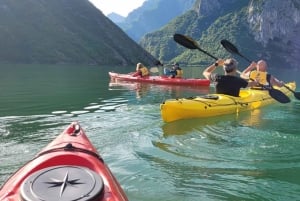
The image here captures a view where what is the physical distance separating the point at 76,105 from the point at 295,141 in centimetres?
870

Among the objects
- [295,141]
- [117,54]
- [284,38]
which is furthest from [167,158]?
[284,38]

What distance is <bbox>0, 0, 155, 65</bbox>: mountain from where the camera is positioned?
87.7 metres

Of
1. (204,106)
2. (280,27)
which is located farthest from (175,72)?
(280,27)

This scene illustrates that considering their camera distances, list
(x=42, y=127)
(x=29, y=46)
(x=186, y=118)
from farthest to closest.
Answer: (x=29, y=46), (x=186, y=118), (x=42, y=127)

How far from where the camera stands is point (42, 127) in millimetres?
10812

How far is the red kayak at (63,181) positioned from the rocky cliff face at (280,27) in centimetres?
15672

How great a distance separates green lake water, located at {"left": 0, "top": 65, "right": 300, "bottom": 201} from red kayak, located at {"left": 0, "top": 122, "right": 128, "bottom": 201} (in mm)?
1617

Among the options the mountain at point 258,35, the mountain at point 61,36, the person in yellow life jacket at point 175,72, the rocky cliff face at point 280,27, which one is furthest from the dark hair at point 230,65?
A: the rocky cliff face at point 280,27

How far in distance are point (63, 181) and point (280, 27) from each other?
165806 millimetres

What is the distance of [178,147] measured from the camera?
8938 mm

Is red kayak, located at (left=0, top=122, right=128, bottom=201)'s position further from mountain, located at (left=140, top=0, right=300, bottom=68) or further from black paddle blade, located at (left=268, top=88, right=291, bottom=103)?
mountain, located at (left=140, top=0, right=300, bottom=68)

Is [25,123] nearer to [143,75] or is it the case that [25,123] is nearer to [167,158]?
[167,158]

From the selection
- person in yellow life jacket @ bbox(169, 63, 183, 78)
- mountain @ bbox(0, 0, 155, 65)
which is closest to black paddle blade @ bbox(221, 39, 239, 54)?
person in yellow life jacket @ bbox(169, 63, 183, 78)

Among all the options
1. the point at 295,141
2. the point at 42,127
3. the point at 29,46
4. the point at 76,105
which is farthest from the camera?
the point at 29,46
